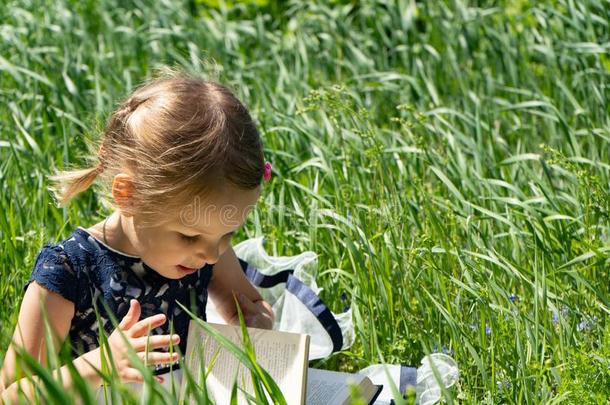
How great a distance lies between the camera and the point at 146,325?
184cm

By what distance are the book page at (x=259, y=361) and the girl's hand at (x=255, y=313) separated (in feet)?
0.93

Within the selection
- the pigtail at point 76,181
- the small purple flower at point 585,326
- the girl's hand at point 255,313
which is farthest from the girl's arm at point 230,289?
the small purple flower at point 585,326

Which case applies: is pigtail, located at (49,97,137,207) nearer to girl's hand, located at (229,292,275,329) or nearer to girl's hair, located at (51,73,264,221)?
girl's hair, located at (51,73,264,221)

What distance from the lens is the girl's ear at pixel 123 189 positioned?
207 cm

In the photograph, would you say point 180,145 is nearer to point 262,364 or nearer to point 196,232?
point 196,232

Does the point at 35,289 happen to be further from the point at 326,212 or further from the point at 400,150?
the point at 400,150

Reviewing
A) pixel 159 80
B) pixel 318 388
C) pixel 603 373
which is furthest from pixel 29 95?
pixel 603 373

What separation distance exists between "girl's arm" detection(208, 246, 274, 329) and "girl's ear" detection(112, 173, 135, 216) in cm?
37

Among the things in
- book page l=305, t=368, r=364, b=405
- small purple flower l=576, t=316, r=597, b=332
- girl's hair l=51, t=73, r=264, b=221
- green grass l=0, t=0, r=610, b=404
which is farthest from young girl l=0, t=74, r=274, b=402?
small purple flower l=576, t=316, r=597, b=332

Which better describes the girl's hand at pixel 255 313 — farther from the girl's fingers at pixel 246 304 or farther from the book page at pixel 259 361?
the book page at pixel 259 361

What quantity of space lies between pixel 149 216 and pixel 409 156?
115cm

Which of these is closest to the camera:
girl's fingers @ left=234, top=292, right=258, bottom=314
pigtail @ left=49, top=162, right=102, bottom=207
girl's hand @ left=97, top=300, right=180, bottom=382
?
girl's hand @ left=97, top=300, right=180, bottom=382

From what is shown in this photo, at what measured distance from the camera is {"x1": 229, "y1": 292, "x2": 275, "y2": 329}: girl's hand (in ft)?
7.60

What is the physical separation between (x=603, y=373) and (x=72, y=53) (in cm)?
251
